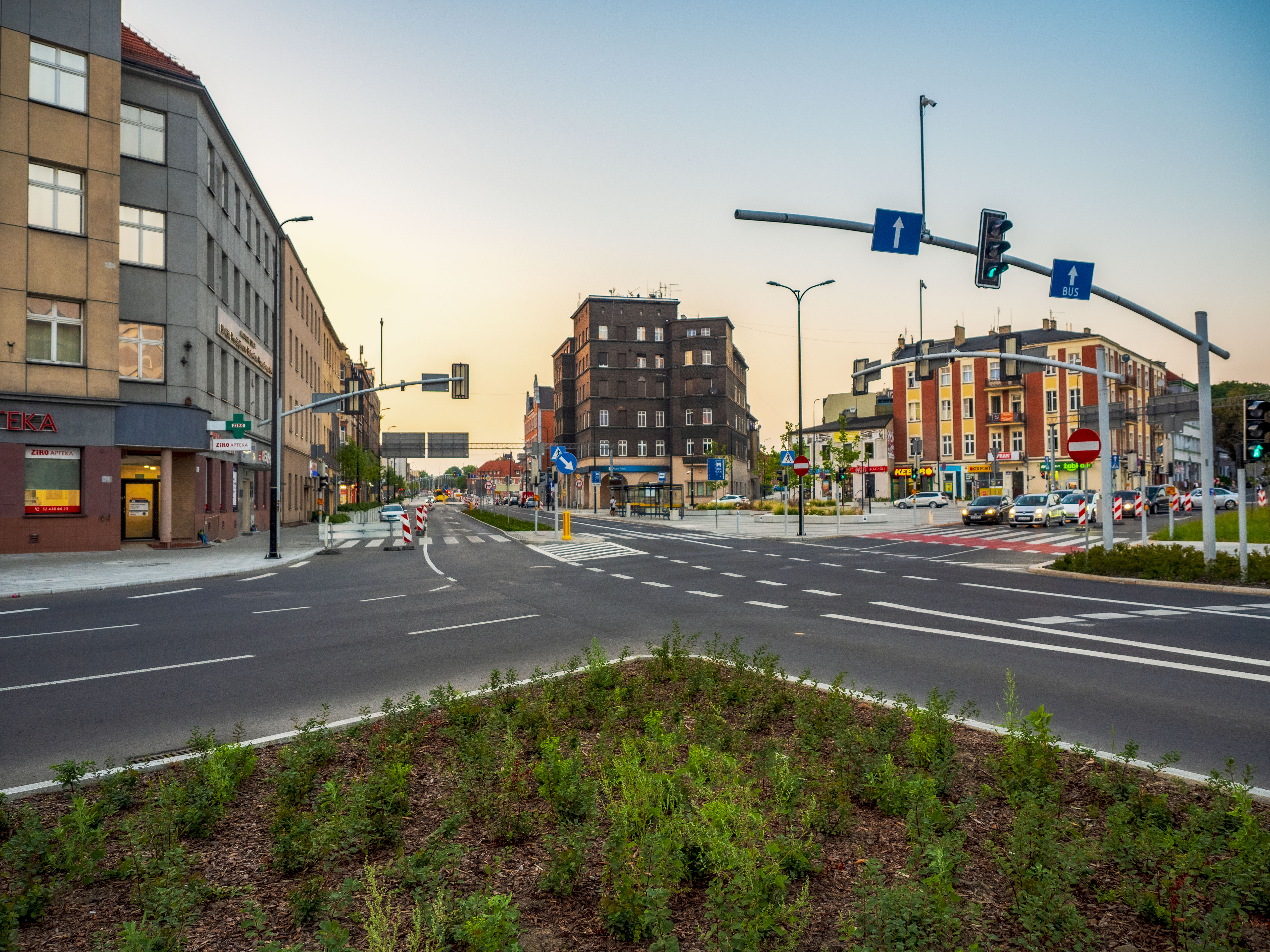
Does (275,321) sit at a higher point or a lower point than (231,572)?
higher

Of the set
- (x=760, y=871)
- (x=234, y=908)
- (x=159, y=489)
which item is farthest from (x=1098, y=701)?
(x=159, y=489)

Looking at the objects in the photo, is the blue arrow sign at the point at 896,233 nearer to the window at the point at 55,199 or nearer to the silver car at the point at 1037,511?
the window at the point at 55,199

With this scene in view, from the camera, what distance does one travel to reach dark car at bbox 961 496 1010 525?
40.6 meters

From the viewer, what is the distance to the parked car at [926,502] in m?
65.2

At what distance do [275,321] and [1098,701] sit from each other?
23993 millimetres

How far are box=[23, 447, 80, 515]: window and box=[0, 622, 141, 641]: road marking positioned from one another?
16.1 m

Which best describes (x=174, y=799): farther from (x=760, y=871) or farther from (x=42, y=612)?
(x=42, y=612)

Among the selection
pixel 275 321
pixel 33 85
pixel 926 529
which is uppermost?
pixel 33 85

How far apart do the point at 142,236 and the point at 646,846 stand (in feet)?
101

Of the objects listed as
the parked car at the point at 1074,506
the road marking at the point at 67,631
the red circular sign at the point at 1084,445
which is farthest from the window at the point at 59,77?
the parked car at the point at 1074,506

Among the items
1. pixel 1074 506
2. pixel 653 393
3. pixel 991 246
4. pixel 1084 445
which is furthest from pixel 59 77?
pixel 653 393

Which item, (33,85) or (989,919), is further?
(33,85)

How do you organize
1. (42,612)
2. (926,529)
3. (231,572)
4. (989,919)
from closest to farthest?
(989,919), (42,612), (231,572), (926,529)

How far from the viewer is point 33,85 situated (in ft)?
79.4
